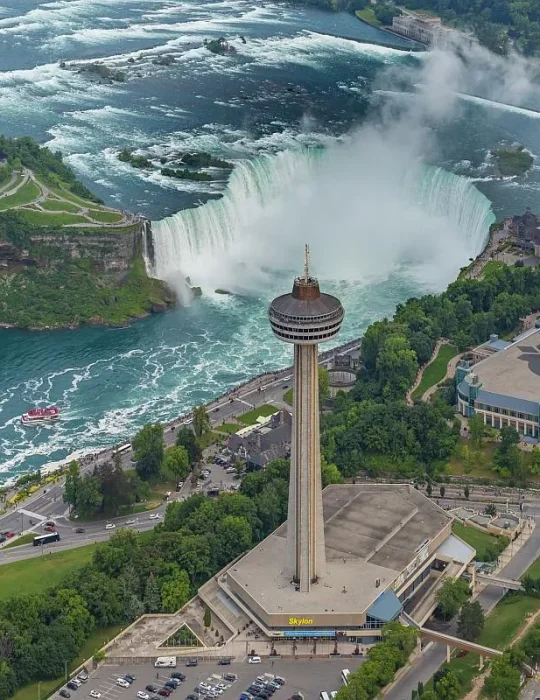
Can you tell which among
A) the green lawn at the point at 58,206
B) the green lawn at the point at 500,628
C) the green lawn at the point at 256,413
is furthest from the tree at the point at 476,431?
the green lawn at the point at 58,206

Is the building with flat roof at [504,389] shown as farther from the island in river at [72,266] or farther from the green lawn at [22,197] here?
the green lawn at [22,197]

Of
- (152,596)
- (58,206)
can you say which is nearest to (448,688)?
(152,596)

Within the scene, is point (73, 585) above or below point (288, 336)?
below

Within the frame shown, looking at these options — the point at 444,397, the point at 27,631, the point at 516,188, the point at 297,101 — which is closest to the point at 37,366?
the point at 444,397

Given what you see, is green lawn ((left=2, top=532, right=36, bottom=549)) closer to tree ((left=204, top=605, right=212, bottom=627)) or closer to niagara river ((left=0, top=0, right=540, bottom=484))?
niagara river ((left=0, top=0, right=540, bottom=484))

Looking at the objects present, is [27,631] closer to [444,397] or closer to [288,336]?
[288,336]

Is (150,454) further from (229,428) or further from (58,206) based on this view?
(58,206)

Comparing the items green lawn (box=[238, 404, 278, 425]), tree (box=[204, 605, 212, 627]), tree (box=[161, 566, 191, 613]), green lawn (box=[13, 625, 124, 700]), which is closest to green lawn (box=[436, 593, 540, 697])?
tree (box=[204, 605, 212, 627])
